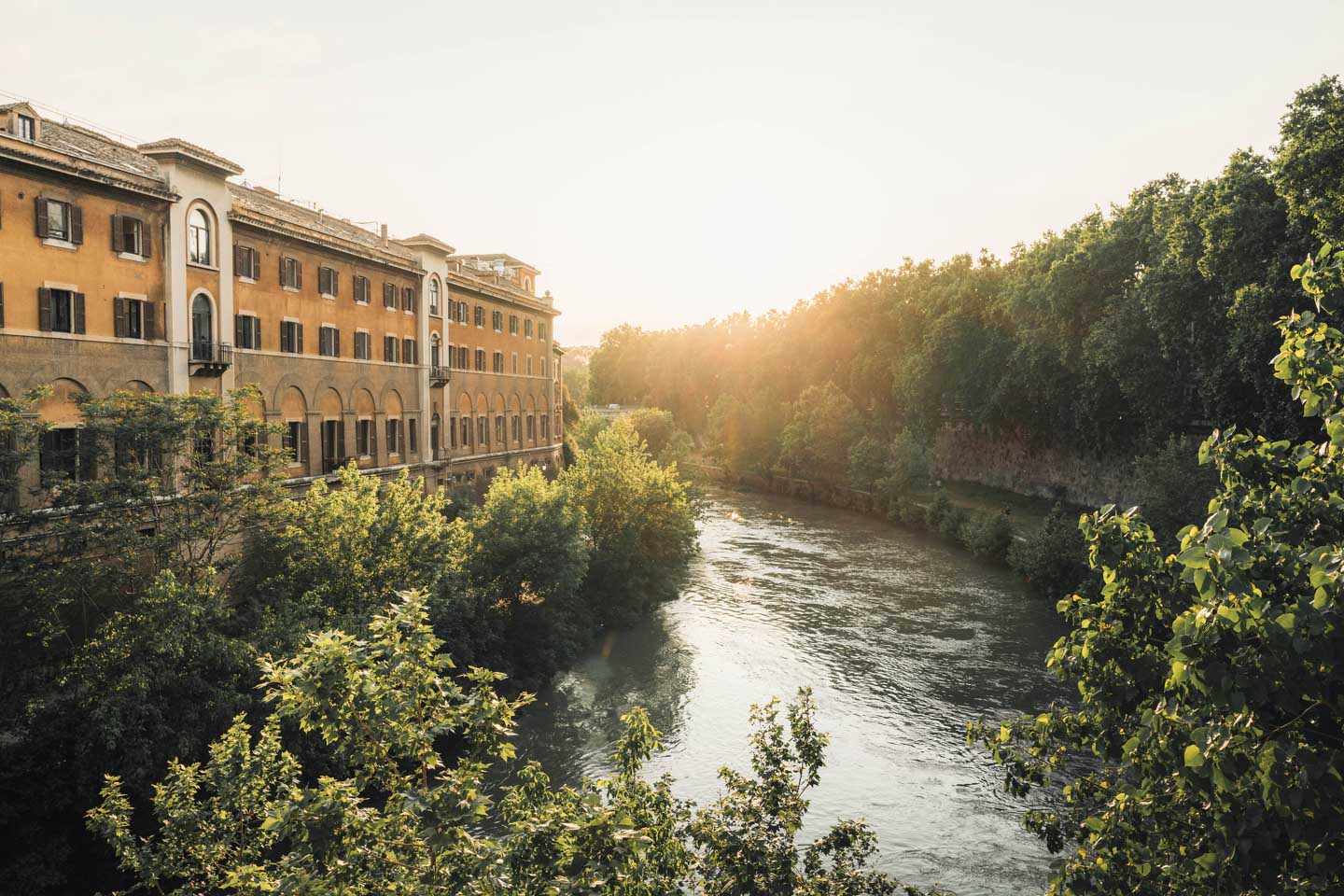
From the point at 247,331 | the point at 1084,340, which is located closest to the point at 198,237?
the point at 247,331

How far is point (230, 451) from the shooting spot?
25.5 metres

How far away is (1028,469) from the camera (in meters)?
63.4

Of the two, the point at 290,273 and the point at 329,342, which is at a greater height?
the point at 290,273

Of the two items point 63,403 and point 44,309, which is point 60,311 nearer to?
point 44,309

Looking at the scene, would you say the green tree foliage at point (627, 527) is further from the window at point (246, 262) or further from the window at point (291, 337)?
the window at point (246, 262)

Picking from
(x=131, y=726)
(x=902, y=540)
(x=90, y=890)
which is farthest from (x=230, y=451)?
(x=902, y=540)

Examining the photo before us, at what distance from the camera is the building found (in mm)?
26078

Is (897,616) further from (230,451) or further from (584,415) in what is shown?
(584,415)

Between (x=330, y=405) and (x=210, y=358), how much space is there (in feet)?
25.4

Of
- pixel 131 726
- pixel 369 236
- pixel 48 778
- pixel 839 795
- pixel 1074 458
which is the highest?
pixel 369 236

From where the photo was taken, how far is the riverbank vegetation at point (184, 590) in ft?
56.6

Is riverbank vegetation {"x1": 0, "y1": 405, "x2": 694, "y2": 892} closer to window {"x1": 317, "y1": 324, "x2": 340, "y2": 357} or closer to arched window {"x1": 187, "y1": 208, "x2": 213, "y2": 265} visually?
arched window {"x1": 187, "y1": 208, "x2": 213, "y2": 265}

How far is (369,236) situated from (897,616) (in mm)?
31762

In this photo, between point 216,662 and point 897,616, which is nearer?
point 216,662
